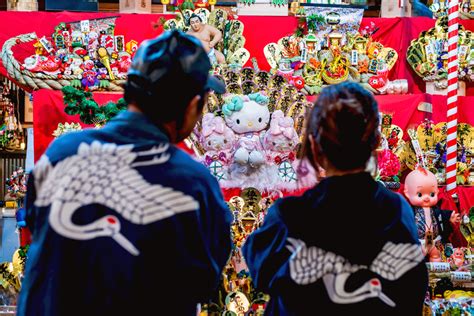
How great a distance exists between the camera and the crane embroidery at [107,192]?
5.85 ft

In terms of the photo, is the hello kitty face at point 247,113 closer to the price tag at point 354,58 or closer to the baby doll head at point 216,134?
the baby doll head at point 216,134

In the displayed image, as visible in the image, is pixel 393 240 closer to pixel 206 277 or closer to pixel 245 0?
pixel 206 277

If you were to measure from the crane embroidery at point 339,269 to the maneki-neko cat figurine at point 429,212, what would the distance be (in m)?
3.64

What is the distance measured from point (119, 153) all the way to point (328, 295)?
26.5 inches

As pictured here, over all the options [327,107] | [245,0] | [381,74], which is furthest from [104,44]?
[327,107]

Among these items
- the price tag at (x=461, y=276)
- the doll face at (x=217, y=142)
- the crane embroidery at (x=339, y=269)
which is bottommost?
the price tag at (x=461, y=276)

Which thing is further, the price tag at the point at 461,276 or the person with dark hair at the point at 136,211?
the price tag at the point at 461,276

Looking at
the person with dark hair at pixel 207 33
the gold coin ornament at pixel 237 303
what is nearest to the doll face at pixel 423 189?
the gold coin ornament at pixel 237 303

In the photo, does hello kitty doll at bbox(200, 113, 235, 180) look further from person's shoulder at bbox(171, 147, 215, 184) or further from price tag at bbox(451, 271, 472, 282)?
person's shoulder at bbox(171, 147, 215, 184)

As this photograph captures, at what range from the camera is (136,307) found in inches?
69.7

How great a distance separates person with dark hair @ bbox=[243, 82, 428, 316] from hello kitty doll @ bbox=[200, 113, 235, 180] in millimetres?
3820

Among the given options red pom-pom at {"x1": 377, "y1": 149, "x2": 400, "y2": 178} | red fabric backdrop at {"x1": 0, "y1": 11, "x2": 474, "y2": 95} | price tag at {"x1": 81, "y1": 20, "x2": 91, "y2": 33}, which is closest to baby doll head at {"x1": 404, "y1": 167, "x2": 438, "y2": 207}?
red pom-pom at {"x1": 377, "y1": 149, "x2": 400, "y2": 178}

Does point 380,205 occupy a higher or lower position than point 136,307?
higher

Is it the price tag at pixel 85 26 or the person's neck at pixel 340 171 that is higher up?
the price tag at pixel 85 26
